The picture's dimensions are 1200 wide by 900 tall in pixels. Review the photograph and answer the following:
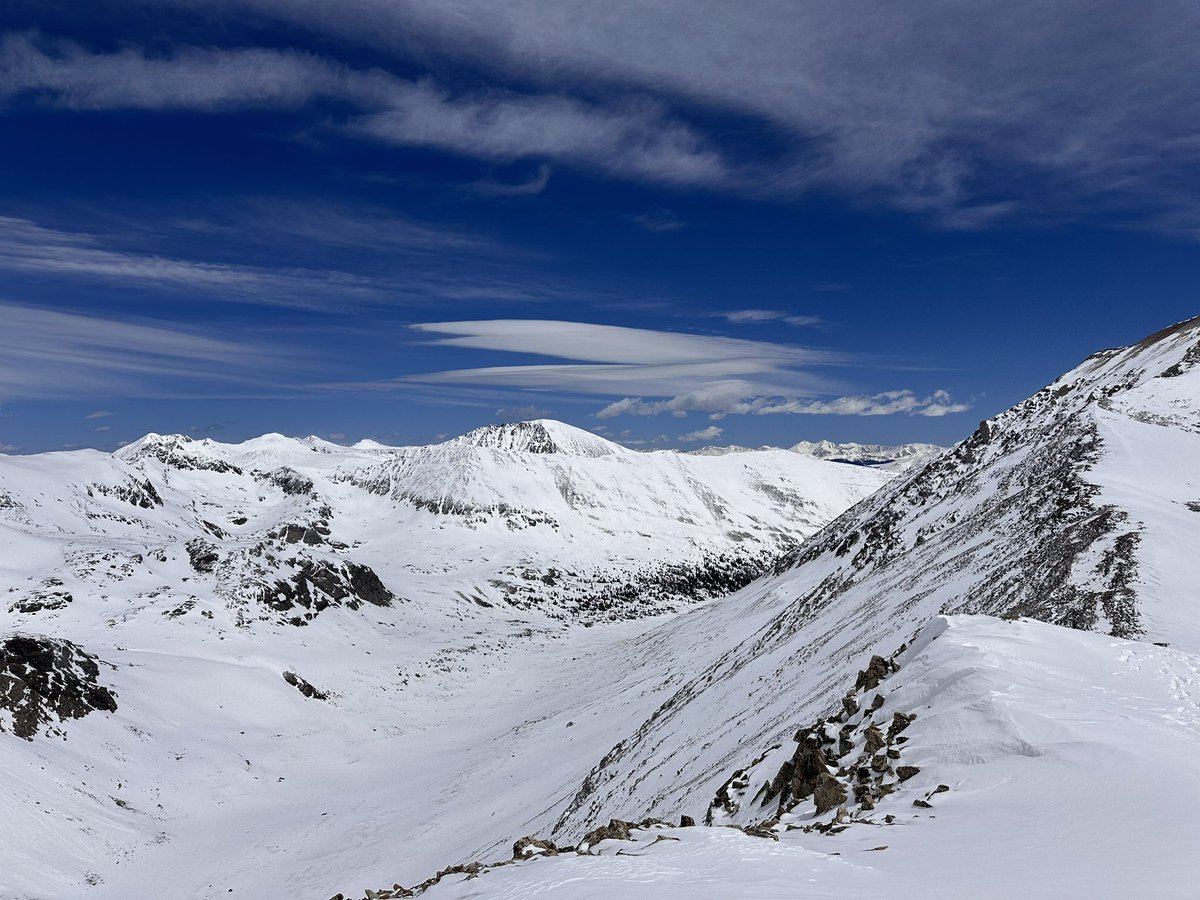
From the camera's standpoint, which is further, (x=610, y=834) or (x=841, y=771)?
(x=841, y=771)

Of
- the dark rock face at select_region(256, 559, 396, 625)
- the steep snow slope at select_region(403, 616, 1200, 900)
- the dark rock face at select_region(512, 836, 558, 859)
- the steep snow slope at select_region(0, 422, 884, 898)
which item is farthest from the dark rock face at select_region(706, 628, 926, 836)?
the dark rock face at select_region(256, 559, 396, 625)

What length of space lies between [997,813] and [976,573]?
27.7 meters

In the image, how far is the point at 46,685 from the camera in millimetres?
47688

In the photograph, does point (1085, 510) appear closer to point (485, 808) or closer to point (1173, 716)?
point (1173, 716)

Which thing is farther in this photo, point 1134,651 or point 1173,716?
point 1134,651

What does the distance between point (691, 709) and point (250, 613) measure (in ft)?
225

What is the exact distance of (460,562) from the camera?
18762 centimetres

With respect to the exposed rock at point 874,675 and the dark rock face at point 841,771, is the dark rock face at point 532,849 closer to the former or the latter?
the dark rock face at point 841,771

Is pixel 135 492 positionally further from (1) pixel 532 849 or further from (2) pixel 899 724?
(2) pixel 899 724

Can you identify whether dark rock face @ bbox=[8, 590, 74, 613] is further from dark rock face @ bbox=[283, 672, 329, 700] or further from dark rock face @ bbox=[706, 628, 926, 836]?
dark rock face @ bbox=[706, 628, 926, 836]

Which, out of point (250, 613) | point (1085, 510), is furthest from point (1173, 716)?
point (250, 613)

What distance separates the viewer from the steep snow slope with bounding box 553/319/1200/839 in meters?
25.8

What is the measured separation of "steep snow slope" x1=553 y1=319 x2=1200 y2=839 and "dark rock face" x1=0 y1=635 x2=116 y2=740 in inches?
1440

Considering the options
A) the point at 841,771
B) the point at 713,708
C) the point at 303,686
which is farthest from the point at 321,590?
the point at 841,771
